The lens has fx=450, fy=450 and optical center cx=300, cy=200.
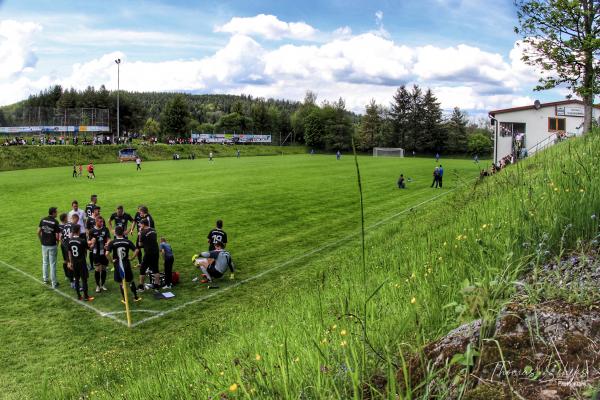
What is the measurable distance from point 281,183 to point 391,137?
6975 centimetres

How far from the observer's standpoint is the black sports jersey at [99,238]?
11833 mm

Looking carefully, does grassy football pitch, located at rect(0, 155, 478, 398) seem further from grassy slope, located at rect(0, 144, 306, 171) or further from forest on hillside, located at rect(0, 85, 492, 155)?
forest on hillside, located at rect(0, 85, 492, 155)

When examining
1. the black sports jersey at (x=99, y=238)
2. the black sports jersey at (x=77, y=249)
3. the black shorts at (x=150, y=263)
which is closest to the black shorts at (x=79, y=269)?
the black sports jersey at (x=77, y=249)

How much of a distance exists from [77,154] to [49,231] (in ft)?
174

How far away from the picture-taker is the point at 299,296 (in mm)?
7648

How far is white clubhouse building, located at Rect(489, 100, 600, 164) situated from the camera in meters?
38.5

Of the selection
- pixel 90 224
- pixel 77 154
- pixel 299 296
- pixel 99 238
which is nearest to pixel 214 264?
pixel 99 238

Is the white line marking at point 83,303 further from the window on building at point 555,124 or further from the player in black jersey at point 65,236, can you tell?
the window on building at point 555,124

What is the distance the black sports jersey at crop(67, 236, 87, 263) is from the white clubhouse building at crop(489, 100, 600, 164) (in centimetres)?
3447

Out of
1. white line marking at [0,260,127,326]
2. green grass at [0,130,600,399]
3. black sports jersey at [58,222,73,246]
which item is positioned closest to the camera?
green grass at [0,130,600,399]

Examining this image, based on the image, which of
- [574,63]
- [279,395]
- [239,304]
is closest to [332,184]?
[574,63]

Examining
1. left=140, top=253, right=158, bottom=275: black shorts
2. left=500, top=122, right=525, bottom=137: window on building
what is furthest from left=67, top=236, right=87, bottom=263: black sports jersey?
left=500, top=122, right=525, bottom=137: window on building

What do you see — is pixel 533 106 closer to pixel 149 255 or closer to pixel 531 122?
pixel 531 122

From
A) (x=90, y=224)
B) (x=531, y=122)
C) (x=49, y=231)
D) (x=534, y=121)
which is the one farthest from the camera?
(x=531, y=122)
